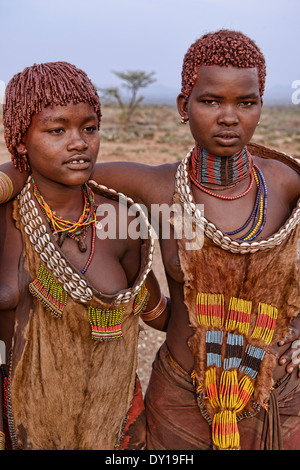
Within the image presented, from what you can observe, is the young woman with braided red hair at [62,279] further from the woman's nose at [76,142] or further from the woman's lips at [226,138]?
the woman's lips at [226,138]

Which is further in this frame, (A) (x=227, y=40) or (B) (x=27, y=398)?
(B) (x=27, y=398)

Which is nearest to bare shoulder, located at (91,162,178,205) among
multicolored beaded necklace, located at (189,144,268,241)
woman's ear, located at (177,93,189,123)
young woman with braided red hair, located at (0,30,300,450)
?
young woman with braided red hair, located at (0,30,300,450)

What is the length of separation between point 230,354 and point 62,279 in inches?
30.5

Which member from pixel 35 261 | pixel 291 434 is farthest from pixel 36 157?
pixel 291 434

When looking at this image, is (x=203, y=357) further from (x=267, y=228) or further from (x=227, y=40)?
(x=227, y=40)

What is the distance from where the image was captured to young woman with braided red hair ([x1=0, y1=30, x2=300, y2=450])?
171cm

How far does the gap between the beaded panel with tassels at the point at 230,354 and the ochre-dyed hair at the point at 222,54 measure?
2.81ft

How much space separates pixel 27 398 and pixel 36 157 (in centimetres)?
95

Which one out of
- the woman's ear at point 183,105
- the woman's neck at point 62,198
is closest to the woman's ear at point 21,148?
the woman's neck at point 62,198

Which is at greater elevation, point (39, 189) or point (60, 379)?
point (39, 189)

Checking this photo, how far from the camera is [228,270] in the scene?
183cm

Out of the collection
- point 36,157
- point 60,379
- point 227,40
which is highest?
point 227,40

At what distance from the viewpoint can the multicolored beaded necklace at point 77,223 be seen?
168 centimetres
